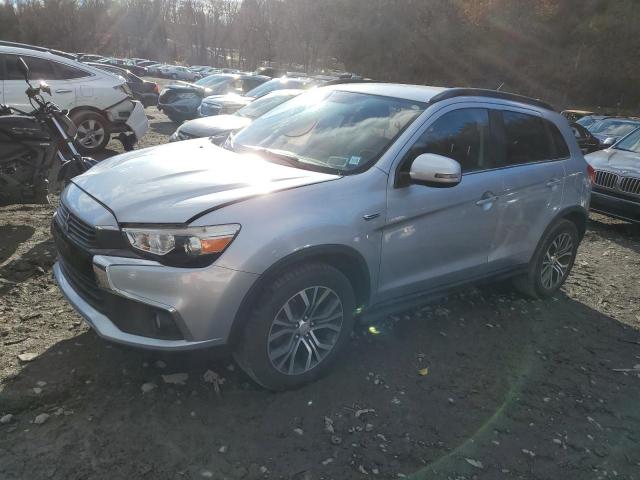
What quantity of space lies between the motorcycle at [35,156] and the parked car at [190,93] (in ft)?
32.1

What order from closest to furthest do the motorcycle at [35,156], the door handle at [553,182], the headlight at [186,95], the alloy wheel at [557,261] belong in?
the door handle at [553,182] < the alloy wheel at [557,261] < the motorcycle at [35,156] < the headlight at [186,95]

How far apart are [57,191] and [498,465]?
5.12m

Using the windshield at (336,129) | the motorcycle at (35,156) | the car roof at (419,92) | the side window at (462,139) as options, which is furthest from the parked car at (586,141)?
the motorcycle at (35,156)

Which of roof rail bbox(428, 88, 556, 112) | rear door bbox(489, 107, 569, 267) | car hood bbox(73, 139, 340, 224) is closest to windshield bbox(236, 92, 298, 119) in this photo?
roof rail bbox(428, 88, 556, 112)

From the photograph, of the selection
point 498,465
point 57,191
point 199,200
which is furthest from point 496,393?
point 57,191

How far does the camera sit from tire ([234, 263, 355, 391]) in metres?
2.92

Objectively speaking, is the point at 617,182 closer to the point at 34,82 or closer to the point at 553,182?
the point at 553,182

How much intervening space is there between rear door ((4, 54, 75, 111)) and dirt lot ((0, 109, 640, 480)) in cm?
543

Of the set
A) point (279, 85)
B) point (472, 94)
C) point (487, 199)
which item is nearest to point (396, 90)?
point (472, 94)

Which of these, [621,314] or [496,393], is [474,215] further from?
[621,314]

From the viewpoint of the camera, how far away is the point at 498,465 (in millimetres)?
2865

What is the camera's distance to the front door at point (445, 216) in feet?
11.3

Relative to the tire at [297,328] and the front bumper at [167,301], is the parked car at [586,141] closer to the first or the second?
the tire at [297,328]

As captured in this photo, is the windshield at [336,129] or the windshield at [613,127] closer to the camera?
the windshield at [336,129]
